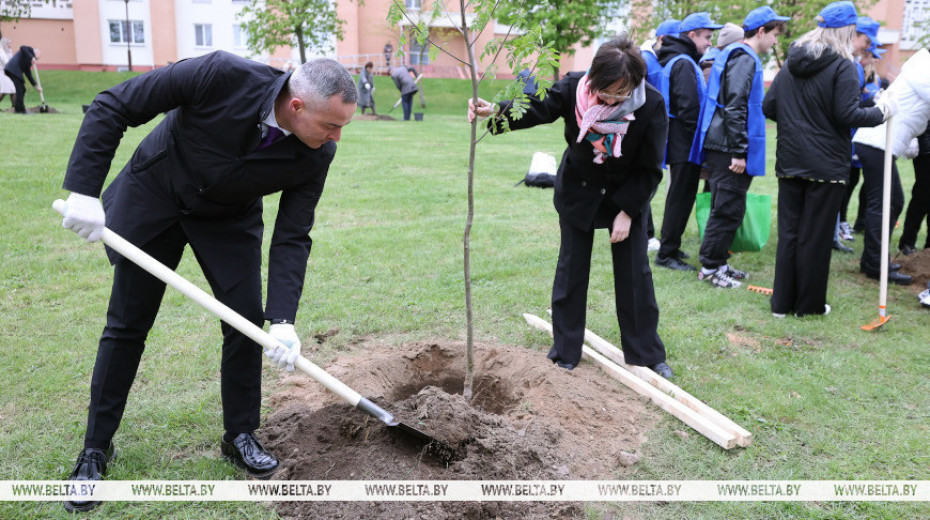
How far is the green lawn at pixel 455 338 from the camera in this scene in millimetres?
3338

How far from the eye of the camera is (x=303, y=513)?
9.63 ft

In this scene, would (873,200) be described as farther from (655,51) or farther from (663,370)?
(663,370)

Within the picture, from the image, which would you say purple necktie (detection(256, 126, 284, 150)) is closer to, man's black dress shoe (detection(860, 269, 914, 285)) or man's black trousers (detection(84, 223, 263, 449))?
man's black trousers (detection(84, 223, 263, 449))

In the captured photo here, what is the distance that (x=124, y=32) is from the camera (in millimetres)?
34688

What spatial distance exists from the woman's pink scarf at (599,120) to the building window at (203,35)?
36231 millimetres

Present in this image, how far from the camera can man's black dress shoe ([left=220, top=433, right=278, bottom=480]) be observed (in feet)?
10.4

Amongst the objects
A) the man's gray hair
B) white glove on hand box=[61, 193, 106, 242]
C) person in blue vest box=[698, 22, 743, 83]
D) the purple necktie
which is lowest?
white glove on hand box=[61, 193, 106, 242]

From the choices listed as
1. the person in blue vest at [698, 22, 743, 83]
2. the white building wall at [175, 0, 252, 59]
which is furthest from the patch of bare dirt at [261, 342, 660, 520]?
the white building wall at [175, 0, 252, 59]

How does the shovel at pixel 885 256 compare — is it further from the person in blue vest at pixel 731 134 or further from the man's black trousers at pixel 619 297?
the man's black trousers at pixel 619 297

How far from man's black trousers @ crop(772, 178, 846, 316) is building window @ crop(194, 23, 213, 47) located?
35.9m

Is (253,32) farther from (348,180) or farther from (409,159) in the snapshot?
(348,180)

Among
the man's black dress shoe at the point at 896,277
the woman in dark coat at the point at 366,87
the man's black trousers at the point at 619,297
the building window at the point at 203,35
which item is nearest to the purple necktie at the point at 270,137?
the man's black trousers at the point at 619,297

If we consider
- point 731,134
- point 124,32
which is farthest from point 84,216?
point 124,32

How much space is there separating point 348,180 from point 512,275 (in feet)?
16.2
